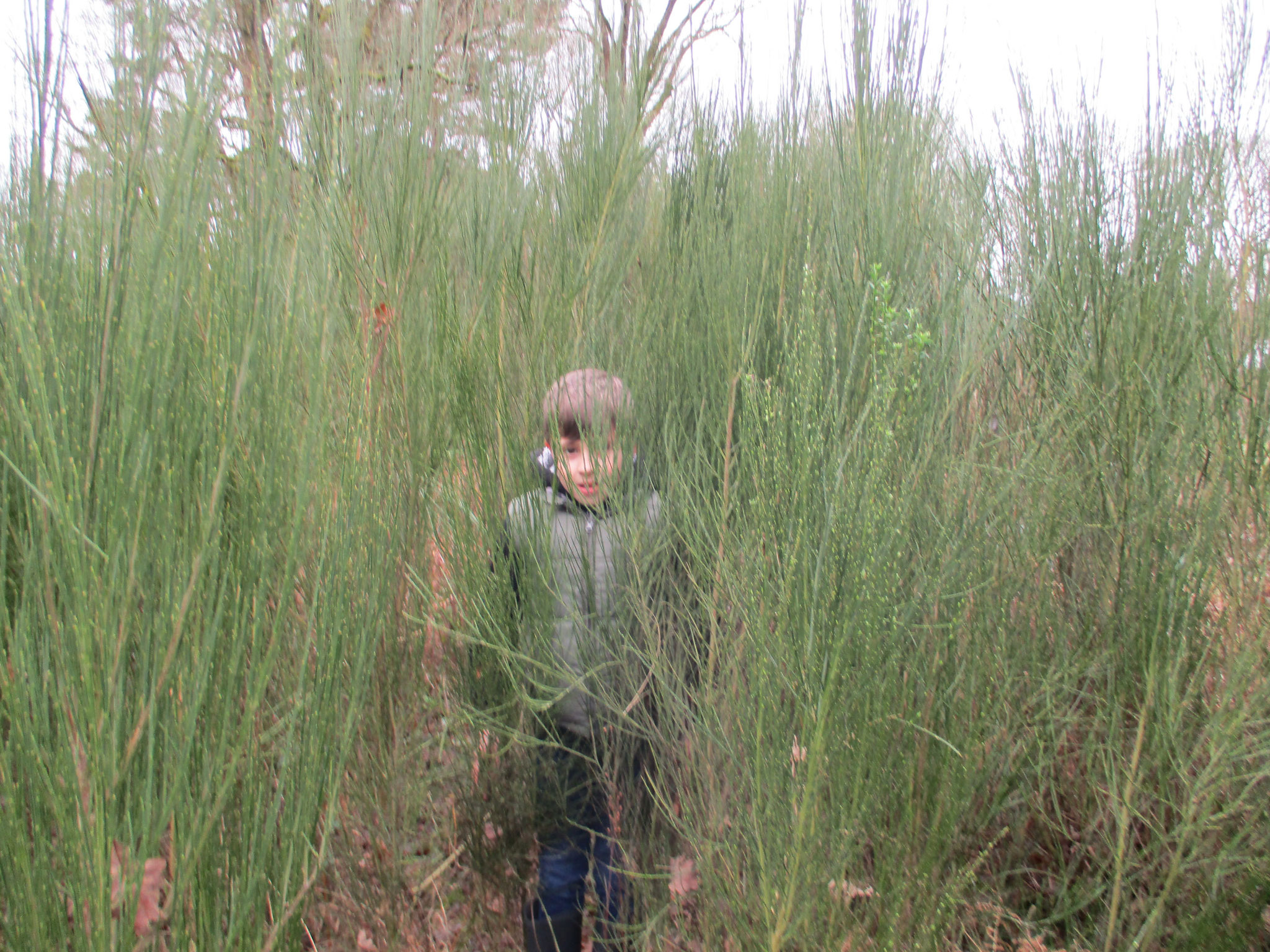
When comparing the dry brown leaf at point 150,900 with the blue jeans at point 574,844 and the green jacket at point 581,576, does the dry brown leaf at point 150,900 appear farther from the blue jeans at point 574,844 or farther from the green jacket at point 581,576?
the blue jeans at point 574,844

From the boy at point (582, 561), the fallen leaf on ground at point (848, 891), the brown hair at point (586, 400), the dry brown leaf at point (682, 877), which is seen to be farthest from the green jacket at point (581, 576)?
the fallen leaf on ground at point (848, 891)

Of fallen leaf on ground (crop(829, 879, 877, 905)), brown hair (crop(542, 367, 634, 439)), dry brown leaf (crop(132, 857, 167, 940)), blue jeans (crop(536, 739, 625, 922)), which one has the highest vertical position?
brown hair (crop(542, 367, 634, 439))

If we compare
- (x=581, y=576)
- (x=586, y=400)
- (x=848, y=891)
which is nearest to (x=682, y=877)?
(x=848, y=891)

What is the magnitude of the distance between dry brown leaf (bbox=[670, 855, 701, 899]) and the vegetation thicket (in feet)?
0.04

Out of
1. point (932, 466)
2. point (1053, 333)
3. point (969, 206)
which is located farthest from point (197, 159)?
point (969, 206)

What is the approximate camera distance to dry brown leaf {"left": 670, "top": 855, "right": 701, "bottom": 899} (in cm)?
187

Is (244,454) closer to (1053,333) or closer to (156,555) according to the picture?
(156,555)

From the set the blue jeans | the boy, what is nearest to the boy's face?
the boy

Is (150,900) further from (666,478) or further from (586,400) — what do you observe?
(666,478)

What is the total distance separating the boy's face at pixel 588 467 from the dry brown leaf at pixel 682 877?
0.91 meters

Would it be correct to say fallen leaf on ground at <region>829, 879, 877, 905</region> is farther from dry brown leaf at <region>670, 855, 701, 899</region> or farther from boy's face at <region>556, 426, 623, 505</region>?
boy's face at <region>556, 426, 623, 505</region>

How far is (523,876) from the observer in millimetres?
2322

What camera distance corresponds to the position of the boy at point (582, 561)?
1.88 m

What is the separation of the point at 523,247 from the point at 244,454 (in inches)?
51.6
